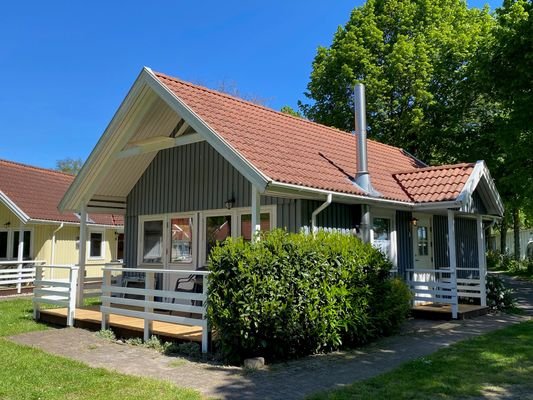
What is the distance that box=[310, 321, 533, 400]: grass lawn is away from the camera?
5.45 metres

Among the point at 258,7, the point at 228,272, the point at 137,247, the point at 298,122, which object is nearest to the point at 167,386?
the point at 228,272

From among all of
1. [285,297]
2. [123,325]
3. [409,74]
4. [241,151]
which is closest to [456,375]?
[285,297]

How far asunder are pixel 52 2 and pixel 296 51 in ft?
49.8

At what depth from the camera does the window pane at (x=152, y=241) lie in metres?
11.9

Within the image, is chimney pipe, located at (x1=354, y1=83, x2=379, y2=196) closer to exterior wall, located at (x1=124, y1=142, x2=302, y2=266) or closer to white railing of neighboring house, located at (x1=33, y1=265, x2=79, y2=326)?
exterior wall, located at (x1=124, y1=142, x2=302, y2=266)

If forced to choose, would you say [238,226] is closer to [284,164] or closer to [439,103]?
[284,164]

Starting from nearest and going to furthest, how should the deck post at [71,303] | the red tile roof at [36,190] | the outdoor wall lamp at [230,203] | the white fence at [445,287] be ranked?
1. the outdoor wall lamp at [230,203]
2. the deck post at [71,303]
3. the white fence at [445,287]
4. the red tile roof at [36,190]

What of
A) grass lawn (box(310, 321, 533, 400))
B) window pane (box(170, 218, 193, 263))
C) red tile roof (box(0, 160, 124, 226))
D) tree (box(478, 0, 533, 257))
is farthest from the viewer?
red tile roof (box(0, 160, 124, 226))

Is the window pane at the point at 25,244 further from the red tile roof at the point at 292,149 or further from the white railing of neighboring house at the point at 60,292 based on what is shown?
the red tile roof at the point at 292,149

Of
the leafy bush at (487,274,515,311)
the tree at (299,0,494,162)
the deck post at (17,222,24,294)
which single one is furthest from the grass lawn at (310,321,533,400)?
the deck post at (17,222,24,294)

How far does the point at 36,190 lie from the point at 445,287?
18282mm

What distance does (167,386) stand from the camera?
5.75 metres

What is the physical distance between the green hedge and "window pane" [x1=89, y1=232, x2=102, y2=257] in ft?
54.5

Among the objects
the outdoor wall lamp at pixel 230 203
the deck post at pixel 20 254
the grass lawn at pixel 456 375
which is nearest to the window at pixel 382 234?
the outdoor wall lamp at pixel 230 203
